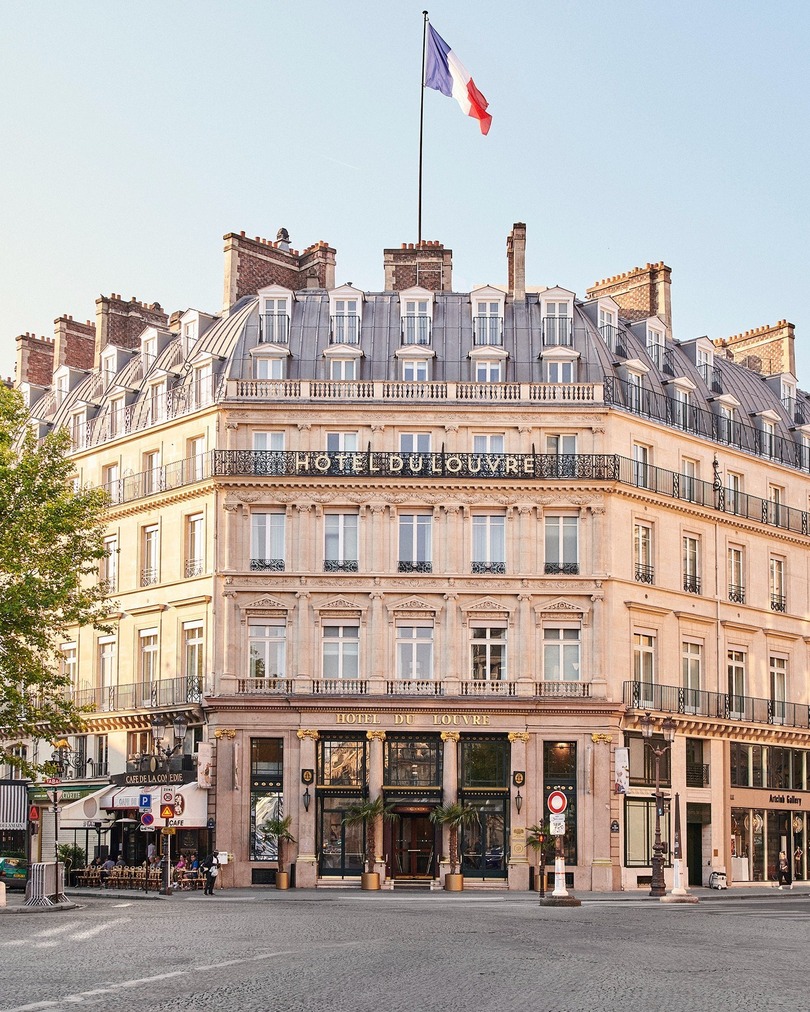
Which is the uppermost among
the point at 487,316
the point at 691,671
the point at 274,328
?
the point at 487,316

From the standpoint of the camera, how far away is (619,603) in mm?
49125

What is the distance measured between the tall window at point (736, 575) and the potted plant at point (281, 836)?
17.6 meters

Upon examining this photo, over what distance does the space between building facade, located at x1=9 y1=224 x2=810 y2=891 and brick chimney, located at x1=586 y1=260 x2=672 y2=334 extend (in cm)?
255

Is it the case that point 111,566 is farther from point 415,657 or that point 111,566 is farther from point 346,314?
point 415,657

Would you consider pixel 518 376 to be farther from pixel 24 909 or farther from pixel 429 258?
pixel 24 909

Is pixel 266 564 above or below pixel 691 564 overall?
below

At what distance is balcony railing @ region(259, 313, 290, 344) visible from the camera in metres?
51.6

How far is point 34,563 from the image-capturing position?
136 feet

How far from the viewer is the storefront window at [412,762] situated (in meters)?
47.6

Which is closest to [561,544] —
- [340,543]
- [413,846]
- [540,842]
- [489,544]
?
[489,544]

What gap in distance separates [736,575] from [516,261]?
43.7 feet

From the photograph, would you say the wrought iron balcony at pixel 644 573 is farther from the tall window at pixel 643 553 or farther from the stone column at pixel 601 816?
the stone column at pixel 601 816

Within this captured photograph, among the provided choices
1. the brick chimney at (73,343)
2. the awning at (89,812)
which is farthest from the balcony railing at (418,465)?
the brick chimney at (73,343)

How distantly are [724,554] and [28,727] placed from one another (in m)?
25.4
